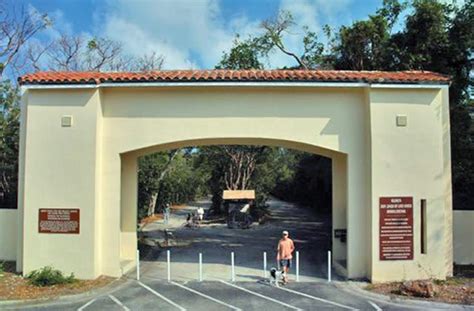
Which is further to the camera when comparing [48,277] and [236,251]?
[236,251]

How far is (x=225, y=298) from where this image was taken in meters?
11.1

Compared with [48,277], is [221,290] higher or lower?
lower

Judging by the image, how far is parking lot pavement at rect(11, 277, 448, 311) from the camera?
10.3 metres

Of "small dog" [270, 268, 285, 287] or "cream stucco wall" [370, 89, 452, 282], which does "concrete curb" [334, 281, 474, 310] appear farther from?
"small dog" [270, 268, 285, 287]

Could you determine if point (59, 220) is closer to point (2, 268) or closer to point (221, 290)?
point (2, 268)

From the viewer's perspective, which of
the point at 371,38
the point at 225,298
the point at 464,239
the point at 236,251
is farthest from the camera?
the point at 371,38

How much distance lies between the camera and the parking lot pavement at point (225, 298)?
33.9 feet

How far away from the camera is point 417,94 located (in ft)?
42.4

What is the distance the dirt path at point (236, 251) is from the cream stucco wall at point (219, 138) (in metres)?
2.08

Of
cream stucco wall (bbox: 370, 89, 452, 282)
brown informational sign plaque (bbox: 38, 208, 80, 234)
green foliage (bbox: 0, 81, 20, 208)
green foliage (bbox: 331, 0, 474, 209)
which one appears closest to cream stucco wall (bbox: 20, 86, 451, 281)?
cream stucco wall (bbox: 370, 89, 452, 282)

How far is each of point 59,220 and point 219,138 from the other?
16.7 feet

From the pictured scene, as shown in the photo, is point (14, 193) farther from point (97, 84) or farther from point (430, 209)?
point (430, 209)

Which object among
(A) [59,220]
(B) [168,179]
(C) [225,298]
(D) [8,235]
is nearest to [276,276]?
(C) [225,298]

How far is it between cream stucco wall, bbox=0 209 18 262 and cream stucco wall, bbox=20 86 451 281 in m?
1.68
